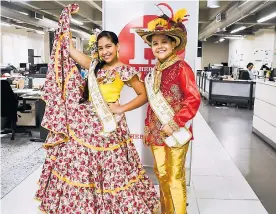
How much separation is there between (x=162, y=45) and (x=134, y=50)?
0.97 m

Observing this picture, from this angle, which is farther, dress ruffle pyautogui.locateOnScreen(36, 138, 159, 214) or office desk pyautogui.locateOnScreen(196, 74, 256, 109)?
office desk pyautogui.locateOnScreen(196, 74, 256, 109)

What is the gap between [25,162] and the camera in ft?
13.3

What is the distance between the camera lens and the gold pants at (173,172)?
218 cm

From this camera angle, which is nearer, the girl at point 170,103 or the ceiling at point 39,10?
the girl at point 170,103

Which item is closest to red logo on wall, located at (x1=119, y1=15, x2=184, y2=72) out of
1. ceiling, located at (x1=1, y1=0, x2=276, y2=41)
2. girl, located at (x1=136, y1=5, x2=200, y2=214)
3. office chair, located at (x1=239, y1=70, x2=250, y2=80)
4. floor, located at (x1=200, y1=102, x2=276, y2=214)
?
girl, located at (x1=136, y1=5, x2=200, y2=214)

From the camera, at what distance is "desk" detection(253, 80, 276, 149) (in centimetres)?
516

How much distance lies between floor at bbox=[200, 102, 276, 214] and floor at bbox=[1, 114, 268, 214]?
116mm

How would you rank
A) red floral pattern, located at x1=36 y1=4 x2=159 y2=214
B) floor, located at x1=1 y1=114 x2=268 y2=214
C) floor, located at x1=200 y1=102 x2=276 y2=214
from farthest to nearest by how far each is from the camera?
1. floor, located at x1=200 y1=102 x2=276 y2=214
2. floor, located at x1=1 y1=114 x2=268 y2=214
3. red floral pattern, located at x1=36 y1=4 x2=159 y2=214

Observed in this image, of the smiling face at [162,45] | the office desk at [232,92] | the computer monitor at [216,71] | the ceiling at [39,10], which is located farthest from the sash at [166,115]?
the computer monitor at [216,71]

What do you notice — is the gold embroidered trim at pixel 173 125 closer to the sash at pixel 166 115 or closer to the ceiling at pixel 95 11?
the sash at pixel 166 115

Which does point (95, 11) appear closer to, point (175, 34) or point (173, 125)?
point (175, 34)

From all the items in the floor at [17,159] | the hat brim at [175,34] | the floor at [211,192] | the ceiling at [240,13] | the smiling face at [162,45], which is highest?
the ceiling at [240,13]

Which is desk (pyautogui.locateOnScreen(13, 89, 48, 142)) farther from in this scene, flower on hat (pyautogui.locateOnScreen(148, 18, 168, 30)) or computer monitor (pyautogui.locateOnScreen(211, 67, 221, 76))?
computer monitor (pyautogui.locateOnScreen(211, 67, 221, 76))

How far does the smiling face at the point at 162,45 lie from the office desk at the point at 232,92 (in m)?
7.76
